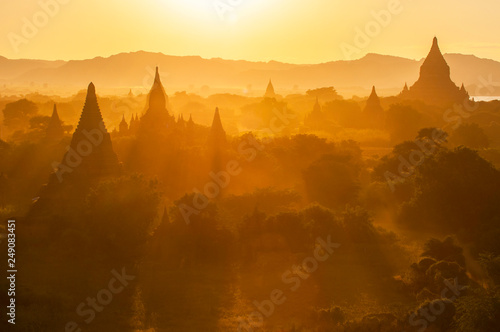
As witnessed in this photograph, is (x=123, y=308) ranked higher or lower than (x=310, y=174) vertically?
lower

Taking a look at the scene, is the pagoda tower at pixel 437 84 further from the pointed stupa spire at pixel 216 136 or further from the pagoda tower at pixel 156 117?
the pointed stupa spire at pixel 216 136

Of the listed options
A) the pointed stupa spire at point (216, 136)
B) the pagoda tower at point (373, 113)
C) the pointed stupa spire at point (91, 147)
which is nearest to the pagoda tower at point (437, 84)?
the pagoda tower at point (373, 113)

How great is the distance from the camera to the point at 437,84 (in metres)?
53.7

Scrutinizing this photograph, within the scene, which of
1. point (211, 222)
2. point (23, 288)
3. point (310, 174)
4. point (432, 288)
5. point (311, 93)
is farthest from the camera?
point (311, 93)

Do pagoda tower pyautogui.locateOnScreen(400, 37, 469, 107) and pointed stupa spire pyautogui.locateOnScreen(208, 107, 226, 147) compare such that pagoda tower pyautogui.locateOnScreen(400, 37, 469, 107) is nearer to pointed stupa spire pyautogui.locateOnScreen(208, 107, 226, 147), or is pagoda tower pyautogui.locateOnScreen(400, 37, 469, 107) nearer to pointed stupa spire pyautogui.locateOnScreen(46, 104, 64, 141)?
pointed stupa spire pyautogui.locateOnScreen(208, 107, 226, 147)

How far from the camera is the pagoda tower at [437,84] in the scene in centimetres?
5306

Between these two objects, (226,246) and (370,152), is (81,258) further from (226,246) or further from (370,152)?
(370,152)

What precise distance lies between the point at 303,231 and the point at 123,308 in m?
6.97

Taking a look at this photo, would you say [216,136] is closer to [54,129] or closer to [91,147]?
[91,147]

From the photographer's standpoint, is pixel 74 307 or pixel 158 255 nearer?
pixel 74 307

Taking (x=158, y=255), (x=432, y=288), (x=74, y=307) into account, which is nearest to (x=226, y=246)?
(x=158, y=255)

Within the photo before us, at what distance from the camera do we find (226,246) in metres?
16.9

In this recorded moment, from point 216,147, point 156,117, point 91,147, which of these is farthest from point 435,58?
point 91,147

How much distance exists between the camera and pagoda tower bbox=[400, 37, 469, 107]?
174 ft
